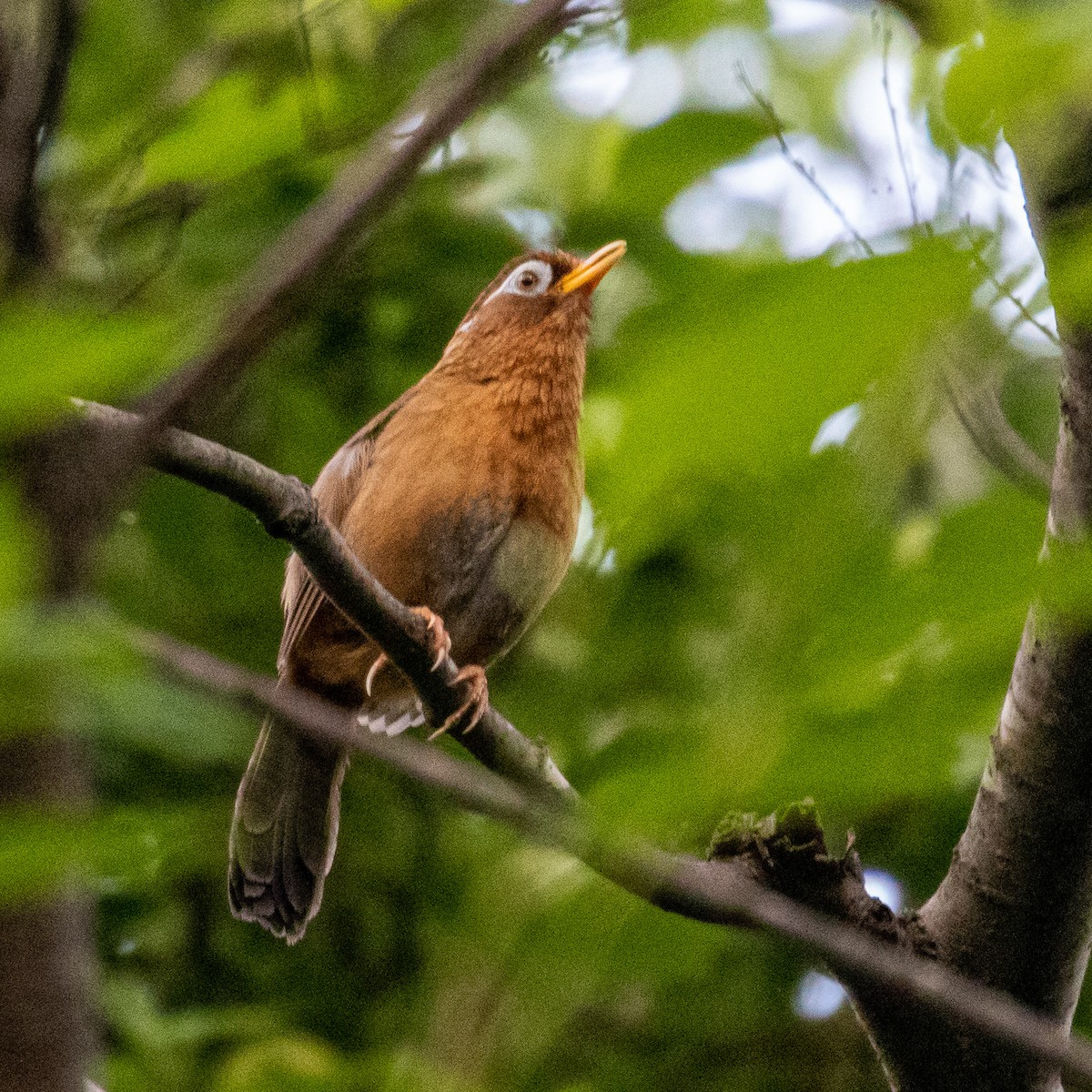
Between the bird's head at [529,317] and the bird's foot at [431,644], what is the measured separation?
790 millimetres

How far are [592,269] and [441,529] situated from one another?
2.84ft

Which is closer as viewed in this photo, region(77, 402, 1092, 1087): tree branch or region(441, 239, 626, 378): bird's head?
region(77, 402, 1092, 1087): tree branch

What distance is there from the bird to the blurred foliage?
0.67 feet

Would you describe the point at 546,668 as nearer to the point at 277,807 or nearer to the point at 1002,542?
the point at 277,807

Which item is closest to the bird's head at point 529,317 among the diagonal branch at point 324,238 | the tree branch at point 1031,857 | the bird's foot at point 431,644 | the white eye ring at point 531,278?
the white eye ring at point 531,278

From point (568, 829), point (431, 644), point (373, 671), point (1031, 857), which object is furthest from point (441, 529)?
point (568, 829)

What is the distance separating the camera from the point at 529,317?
4469 millimetres

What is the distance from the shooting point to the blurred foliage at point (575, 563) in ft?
3.14

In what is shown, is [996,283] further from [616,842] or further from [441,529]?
[441,529]

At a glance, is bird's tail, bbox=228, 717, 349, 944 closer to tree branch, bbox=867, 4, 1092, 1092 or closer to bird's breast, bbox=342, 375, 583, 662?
bird's breast, bbox=342, 375, 583, 662

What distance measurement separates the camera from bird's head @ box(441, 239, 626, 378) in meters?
4.43

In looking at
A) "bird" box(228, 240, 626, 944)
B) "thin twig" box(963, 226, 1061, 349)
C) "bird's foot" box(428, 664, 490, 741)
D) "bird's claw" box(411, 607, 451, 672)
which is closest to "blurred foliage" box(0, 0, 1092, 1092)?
"thin twig" box(963, 226, 1061, 349)

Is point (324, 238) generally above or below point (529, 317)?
above

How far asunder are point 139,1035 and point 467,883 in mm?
1090
